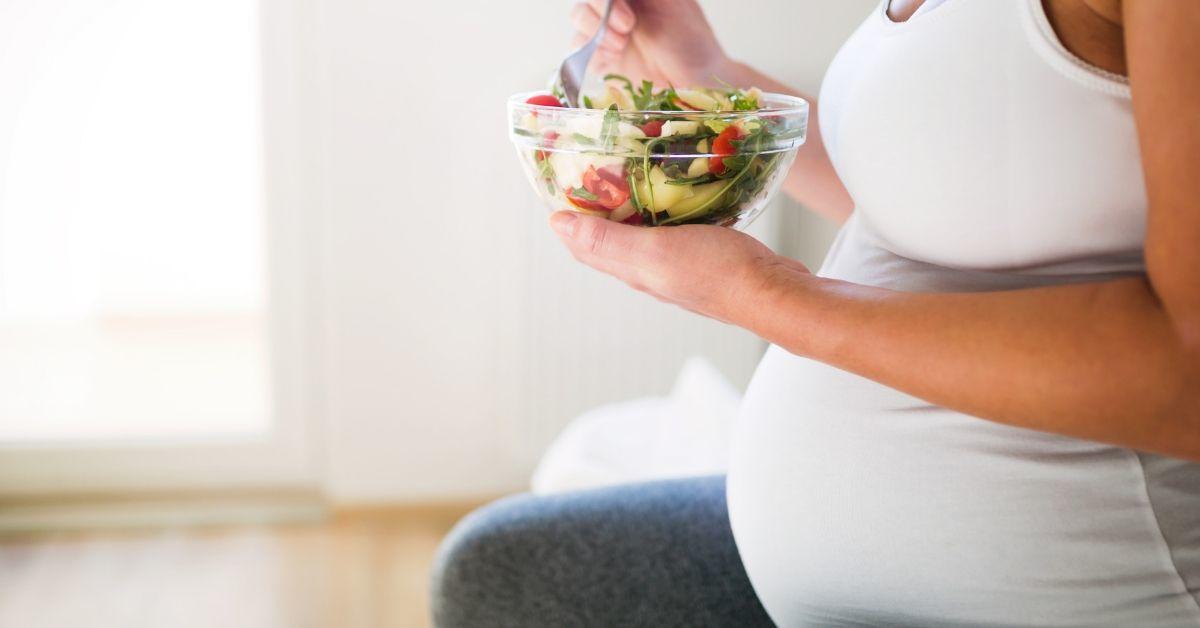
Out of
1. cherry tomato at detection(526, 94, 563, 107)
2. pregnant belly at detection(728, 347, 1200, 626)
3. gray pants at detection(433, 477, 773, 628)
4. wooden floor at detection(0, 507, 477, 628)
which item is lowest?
wooden floor at detection(0, 507, 477, 628)

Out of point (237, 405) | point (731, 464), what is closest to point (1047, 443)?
point (731, 464)

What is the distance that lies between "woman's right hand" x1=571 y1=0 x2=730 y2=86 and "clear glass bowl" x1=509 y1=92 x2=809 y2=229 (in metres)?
0.24

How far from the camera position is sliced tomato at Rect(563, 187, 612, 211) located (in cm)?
74

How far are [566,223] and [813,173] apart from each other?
371 mm

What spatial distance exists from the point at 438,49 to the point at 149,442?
1088 millimetres

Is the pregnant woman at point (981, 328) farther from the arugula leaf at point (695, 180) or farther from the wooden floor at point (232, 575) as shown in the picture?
the wooden floor at point (232, 575)

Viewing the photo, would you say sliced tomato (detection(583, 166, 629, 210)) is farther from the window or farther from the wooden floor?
the window

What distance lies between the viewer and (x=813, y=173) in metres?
1.01

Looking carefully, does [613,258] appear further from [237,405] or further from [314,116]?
[237,405]

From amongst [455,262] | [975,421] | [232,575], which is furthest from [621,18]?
[232,575]

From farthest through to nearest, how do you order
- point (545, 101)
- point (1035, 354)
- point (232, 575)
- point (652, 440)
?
point (232, 575) → point (652, 440) → point (545, 101) → point (1035, 354)

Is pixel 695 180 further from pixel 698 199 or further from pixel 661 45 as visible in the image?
pixel 661 45

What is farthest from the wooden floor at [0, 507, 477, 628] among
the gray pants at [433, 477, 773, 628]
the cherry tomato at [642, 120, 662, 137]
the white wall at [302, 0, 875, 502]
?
the cherry tomato at [642, 120, 662, 137]

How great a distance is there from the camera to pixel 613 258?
2.34ft
